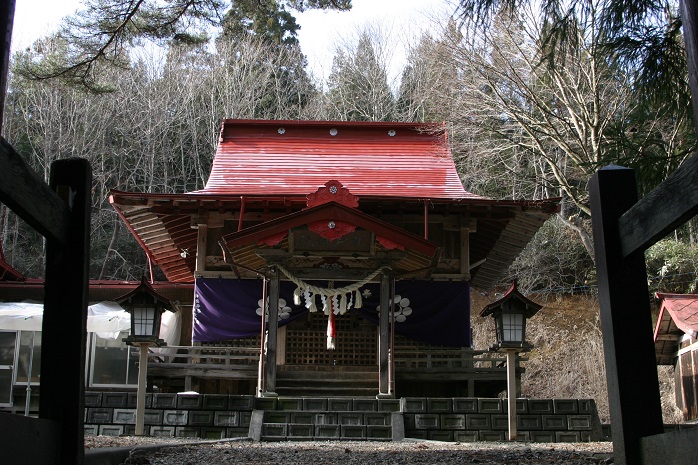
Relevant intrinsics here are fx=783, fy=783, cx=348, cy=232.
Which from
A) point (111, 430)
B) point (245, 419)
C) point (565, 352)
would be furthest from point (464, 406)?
point (565, 352)

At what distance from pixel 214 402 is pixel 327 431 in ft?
6.05

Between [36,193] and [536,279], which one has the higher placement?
[536,279]

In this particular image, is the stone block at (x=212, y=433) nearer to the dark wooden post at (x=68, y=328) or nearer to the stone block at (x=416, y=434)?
the stone block at (x=416, y=434)

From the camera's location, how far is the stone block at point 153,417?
11.1 m

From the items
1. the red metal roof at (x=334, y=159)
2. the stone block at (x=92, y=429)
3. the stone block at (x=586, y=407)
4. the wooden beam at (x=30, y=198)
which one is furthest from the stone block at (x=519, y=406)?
the wooden beam at (x=30, y=198)

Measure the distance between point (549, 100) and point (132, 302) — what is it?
1375cm

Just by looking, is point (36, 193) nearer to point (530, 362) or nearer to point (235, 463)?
point (235, 463)

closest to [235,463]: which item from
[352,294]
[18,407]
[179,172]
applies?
[352,294]

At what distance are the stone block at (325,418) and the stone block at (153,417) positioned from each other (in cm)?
223

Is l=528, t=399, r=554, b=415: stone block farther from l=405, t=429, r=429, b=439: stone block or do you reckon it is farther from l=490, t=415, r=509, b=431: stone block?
l=405, t=429, r=429, b=439: stone block

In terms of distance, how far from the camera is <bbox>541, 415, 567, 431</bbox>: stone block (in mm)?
10711

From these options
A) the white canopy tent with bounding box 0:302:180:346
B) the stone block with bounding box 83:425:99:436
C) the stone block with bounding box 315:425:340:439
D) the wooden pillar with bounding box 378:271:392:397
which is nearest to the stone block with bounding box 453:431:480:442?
the stone block with bounding box 315:425:340:439

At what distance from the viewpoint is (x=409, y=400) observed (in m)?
11.1

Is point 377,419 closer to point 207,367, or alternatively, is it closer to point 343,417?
point 343,417
